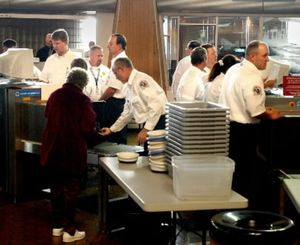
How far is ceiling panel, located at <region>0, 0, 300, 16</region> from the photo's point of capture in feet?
28.7

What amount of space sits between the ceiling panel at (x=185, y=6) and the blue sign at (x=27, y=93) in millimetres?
3421

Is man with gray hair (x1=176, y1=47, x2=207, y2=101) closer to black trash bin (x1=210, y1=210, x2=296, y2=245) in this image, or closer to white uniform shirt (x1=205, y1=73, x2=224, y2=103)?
white uniform shirt (x1=205, y1=73, x2=224, y2=103)

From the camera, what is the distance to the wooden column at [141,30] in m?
8.88

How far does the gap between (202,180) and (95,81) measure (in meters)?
3.77

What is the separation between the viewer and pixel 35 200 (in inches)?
227

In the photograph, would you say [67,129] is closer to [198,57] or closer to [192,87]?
[192,87]

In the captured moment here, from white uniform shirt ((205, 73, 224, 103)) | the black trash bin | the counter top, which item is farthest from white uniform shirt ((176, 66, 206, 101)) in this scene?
the black trash bin

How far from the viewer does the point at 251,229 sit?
8.63 ft

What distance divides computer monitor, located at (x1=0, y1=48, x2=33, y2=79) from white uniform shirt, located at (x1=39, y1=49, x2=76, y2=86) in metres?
0.35

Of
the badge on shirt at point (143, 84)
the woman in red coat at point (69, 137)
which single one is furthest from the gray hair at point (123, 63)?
the woman in red coat at point (69, 137)

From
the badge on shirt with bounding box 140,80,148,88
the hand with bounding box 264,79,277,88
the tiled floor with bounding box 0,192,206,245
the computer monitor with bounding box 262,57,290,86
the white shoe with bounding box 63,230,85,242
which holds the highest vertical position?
the computer monitor with bounding box 262,57,290,86

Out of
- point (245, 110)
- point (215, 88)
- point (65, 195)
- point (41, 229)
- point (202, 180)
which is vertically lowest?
point (41, 229)

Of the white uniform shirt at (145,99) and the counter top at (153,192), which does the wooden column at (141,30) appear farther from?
the counter top at (153,192)

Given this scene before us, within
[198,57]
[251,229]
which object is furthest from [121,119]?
[251,229]
